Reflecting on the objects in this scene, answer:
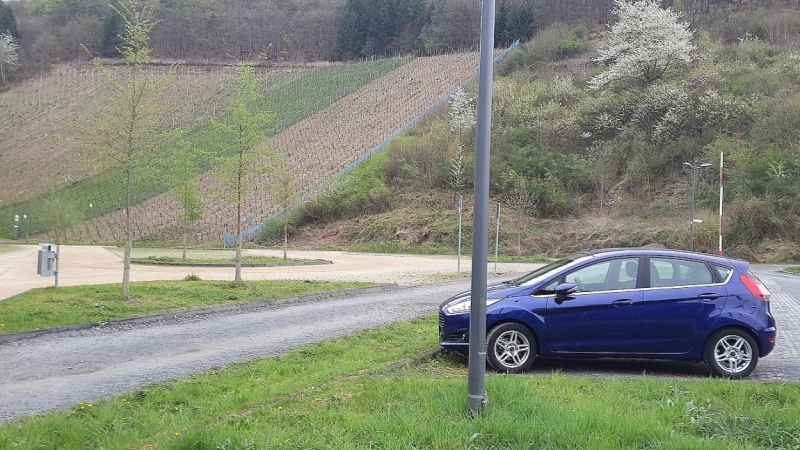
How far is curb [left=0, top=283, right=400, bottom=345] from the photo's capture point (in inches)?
405

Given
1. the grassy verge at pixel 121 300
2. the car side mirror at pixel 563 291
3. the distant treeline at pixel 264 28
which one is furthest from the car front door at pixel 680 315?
the distant treeline at pixel 264 28

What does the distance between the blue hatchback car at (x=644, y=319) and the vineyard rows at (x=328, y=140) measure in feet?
98.4

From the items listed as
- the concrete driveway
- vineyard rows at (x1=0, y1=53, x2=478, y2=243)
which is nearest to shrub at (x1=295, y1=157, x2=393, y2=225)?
vineyard rows at (x1=0, y1=53, x2=478, y2=243)

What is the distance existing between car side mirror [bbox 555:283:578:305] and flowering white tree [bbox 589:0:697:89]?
165ft

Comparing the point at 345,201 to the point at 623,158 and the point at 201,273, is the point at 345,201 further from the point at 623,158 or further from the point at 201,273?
the point at 201,273

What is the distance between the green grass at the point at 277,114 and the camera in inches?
2133

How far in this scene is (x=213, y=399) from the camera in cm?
668

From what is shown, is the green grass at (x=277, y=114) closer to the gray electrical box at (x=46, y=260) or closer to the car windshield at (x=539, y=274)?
the gray electrical box at (x=46, y=260)

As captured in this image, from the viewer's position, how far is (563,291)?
7.77 meters

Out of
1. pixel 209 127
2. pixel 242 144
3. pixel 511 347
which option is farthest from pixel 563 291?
Result: pixel 209 127

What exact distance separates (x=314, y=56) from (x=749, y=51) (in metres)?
67.6

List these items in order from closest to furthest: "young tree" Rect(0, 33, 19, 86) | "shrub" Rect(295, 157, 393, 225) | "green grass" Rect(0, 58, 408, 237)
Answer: "shrub" Rect(295, 157, 393, 225) → "green grass" Rect(0, 58, 408, 237) → "young tree" Rect(0, 33, 19, 86)

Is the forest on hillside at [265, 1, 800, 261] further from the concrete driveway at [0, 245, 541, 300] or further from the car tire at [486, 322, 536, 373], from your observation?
the car tire at [486, 322, 536, 373]

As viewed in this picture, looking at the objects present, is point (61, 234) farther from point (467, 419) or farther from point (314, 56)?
point (314, 56)
